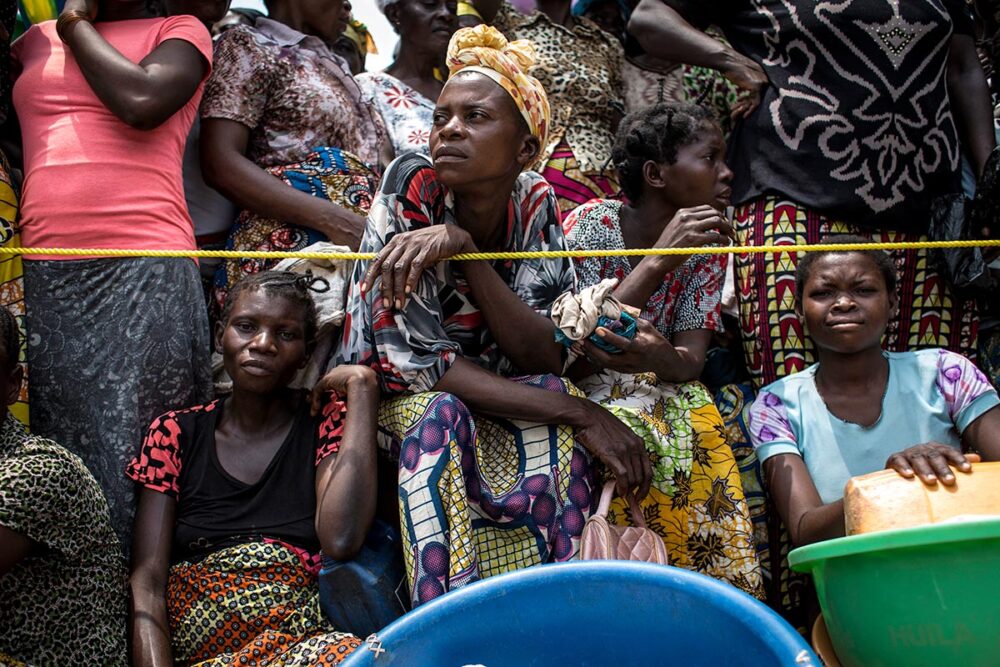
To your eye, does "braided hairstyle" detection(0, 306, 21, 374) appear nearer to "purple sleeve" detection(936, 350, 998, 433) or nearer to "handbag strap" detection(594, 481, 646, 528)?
"handbag strap" detection(594, 481, 646, 528)

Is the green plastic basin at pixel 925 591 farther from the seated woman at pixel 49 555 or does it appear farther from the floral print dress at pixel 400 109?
the floral print dress at pixel 400 109

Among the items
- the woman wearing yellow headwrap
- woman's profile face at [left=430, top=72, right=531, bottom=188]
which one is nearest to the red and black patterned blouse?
the woman wearing yellow headwrap

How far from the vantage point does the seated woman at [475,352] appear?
264cm

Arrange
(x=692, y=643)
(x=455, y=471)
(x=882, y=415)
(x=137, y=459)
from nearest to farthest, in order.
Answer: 1. (x=692, y=643)
2. (x=455, y=471)
3. (x=137, y=459)
4. (x=882, y=415)

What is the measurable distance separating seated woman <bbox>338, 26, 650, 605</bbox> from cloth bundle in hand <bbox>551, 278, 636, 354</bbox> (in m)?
0.11

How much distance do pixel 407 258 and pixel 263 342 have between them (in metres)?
0.54

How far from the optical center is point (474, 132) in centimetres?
302

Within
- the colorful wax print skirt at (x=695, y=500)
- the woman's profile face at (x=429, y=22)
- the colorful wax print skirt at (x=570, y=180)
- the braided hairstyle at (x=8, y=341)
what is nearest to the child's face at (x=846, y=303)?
the colorful wax print skirt at (x=695, y=500)

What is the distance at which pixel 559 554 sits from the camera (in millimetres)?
A: 2787

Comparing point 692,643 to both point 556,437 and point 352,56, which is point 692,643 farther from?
point 352,56

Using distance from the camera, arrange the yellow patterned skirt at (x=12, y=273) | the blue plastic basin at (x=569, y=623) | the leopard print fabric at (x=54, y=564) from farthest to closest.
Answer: the yellow patterned skirt at (x=12, y=273)
the leopard print fabric at (x=54, y=564)
the blue plastic basin at (x=569, y=623)

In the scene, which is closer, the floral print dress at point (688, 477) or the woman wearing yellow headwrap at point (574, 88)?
the floral print dress at point (688, 477)

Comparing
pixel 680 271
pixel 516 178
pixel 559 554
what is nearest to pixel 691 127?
pixel 680 271

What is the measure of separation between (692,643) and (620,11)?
3735 millimetres
